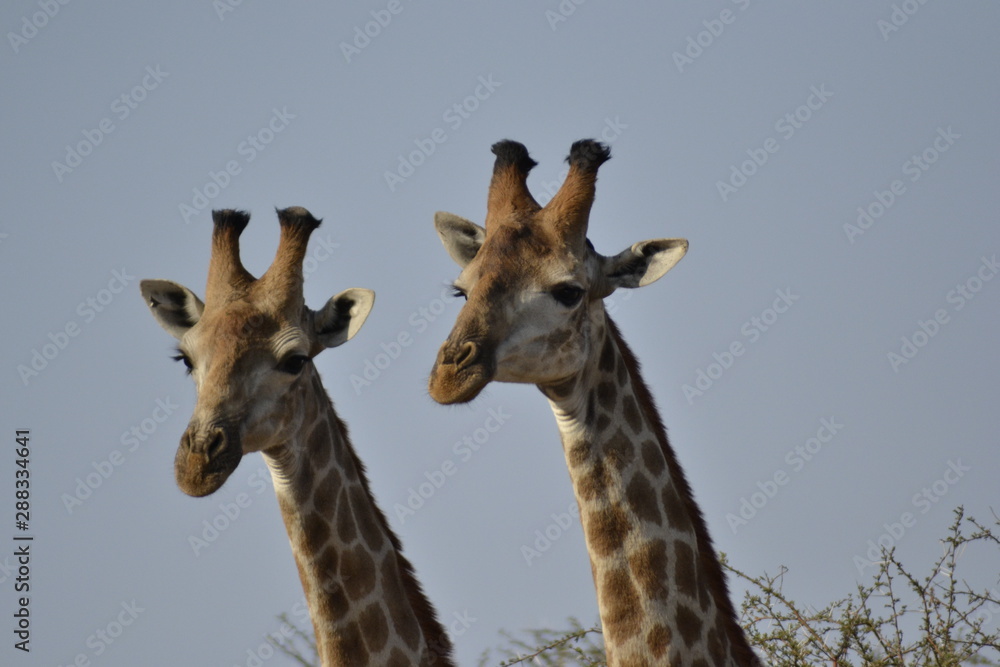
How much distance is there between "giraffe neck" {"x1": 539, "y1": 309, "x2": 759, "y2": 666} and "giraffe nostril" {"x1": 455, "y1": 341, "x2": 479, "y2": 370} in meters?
0.65

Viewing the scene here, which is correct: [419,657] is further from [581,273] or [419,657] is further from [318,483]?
[581,273]

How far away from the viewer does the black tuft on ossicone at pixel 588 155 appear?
7.63m

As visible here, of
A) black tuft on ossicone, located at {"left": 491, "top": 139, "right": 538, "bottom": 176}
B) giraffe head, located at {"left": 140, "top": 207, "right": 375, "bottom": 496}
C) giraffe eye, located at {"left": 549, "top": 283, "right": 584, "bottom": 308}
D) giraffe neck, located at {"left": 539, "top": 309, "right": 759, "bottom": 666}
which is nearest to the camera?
giraffe neck, located at {"left": 539, "top": 309, "right": 759, "bottom": 666}

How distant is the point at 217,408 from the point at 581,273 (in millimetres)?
2272

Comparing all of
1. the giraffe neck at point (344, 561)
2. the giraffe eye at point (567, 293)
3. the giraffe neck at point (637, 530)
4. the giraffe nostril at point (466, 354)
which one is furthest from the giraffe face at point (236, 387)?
the giraffe eye at point (567, 293)

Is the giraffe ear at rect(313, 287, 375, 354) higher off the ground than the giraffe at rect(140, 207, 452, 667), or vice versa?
the giraffe ear at rect(313, 287, 375, 354)

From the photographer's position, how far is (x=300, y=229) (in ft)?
29.1

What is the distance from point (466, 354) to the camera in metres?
6.53

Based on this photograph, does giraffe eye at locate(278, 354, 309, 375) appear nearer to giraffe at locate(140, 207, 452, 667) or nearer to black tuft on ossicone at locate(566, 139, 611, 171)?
giraffe at locate(140, 207, 452, 667)

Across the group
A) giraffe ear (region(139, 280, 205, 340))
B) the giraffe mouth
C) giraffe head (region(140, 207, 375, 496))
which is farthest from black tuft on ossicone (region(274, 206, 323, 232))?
the giraffe mouth

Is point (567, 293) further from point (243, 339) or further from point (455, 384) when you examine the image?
point (243, 339)

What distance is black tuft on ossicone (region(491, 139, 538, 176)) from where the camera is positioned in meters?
8.08

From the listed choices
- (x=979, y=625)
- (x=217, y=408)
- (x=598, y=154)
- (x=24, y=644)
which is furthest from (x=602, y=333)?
(x=24, y=644)

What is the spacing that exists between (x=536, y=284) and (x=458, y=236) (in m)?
1.46
